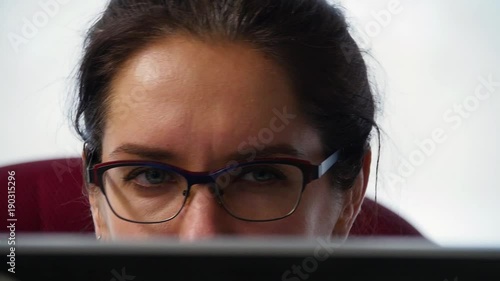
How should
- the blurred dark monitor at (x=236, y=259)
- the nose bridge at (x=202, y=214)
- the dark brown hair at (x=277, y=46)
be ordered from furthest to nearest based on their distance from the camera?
the dark brown hair at (x=277, y=46), the nose bridge at (x=202, y=214), the blurred dark monitor at (x=236, y=259)

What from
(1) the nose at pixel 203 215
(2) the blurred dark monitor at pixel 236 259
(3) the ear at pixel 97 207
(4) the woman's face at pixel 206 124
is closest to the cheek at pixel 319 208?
(4) the woman's face at pixel 206 124

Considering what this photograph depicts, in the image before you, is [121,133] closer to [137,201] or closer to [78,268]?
[137,201]

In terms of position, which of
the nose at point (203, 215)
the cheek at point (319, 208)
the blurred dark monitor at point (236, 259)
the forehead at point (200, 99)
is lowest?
the cheek at point (319, 208)

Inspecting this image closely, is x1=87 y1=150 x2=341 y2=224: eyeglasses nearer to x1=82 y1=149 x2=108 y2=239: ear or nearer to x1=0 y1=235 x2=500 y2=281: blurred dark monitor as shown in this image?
x1=82 y1=149 x2=108 y2=239: ear

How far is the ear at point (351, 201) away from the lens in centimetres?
79

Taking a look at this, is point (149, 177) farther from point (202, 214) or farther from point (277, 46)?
point (277, 46)

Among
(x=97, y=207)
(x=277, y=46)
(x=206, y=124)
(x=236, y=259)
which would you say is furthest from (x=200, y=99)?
(x=236, y=259)

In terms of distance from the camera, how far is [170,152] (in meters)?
0.64

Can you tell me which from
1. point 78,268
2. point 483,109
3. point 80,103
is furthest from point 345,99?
point 78,268

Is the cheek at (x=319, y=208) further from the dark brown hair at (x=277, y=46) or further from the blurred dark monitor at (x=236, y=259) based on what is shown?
the blurred dark monitor at (x=236, y=259)

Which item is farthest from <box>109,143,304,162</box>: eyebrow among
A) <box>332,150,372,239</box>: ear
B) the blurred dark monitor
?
the blurred dark monitor

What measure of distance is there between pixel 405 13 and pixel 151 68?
0.60 m

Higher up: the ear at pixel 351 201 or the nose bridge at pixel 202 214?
the nose bridge at pixel 202 214

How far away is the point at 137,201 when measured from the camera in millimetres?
684
